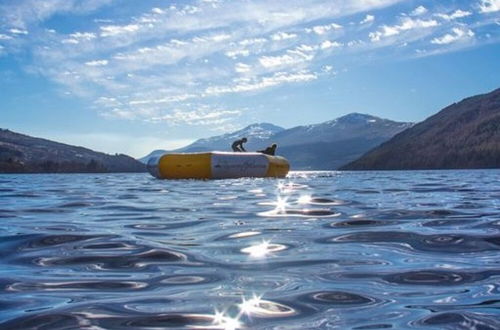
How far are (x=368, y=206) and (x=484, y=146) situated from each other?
515 ft

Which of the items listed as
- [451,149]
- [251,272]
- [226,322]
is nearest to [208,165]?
[251,272]

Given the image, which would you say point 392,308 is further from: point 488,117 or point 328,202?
point 488,117

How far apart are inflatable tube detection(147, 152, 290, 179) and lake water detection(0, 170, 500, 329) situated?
61.0 ft

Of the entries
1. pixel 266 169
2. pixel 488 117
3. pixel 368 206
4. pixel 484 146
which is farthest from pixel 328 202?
pixel 488 117

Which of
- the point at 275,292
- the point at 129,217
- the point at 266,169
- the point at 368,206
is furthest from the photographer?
the point at 266,169

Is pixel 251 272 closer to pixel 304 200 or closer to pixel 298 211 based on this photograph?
pixel 298 211

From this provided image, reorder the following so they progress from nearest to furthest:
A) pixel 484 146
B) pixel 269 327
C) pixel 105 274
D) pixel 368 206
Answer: pixel 269 327 → pixel 105 274 → pixel 368 206 → pixel 484 146

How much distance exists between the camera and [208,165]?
26.9 meters

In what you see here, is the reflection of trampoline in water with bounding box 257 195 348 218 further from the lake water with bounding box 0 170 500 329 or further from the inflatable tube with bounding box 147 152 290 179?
the inflatable tube with bounding box 147 152 290 179

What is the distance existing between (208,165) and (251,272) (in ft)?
74.4

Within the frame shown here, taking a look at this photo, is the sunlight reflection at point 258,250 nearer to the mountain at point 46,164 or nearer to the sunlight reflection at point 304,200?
the sunlight reflection at point 304,200

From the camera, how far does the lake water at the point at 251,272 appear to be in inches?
121

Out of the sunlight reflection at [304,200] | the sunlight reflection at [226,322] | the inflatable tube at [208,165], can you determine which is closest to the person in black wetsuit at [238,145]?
the inflatable tube at [208,165]

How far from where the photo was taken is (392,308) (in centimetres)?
326
